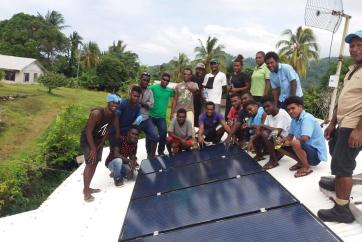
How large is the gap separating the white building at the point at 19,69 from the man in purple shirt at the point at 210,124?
41.6m

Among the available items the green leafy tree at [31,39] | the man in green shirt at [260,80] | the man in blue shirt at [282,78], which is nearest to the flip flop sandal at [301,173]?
the man in blue shirt at [282,78]

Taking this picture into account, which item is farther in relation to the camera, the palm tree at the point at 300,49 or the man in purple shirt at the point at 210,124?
the palm tree at the point at 300,49

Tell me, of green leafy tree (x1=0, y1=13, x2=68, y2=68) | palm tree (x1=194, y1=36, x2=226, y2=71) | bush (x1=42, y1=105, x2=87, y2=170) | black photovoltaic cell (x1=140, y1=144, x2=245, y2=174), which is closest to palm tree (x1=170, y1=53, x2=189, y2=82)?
palm tree (x1=194, y1=36, x2=226, y2=71)

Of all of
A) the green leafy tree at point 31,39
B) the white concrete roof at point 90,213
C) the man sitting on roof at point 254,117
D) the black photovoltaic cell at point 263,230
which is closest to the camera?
the black photovoltaic cell at point 263,230

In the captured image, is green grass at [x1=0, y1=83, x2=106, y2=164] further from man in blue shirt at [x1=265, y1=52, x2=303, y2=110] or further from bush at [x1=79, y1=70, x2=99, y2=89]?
bush at [x1=79, y1=70, x2=99, y2=89]

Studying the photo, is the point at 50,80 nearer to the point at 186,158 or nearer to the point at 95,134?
the point at 186,158

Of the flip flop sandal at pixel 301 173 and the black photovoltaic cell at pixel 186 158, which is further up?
the flip flop sandal at pixel 301 173

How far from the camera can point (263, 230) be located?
3.41 m

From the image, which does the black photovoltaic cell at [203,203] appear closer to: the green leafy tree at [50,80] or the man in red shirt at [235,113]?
the man in red shirt at [235,113]

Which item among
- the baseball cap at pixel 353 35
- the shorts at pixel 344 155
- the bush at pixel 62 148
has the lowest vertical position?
the bush at pixel 62 148

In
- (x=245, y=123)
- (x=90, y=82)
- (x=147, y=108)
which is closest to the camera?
(x=245, y=123)

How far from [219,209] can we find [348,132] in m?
1.47

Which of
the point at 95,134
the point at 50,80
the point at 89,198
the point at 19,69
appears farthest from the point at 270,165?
the point at 19,69

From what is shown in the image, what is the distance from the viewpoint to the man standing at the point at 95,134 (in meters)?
5.72
